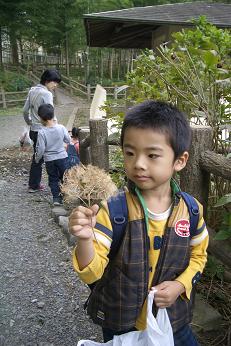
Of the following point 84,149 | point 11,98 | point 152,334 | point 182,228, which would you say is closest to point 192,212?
point 182,228

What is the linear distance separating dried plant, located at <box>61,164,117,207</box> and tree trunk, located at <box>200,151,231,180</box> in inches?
29.7

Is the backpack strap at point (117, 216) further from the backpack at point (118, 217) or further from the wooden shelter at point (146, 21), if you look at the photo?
the wooden shelter at point (146, 21)

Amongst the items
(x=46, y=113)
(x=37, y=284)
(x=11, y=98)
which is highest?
(x=46, y=113)

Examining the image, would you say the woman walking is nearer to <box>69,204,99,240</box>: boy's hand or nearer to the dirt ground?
the dirt ground

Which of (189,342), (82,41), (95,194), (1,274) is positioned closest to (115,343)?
(189,342)

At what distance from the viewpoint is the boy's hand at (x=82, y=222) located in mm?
1109

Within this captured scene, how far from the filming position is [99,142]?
3363 millimetres

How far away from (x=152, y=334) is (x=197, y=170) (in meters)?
1.01

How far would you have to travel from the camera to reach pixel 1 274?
9.87 ft

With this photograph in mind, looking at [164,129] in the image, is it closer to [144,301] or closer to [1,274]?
[144,301]

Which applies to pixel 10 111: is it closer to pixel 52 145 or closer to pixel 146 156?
pixel 52 145

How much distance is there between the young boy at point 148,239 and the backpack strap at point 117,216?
17mm

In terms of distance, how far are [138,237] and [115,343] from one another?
0.42 metres

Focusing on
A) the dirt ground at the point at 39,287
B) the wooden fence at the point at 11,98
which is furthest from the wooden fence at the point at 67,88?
the dirt ground at the point at 39,287
